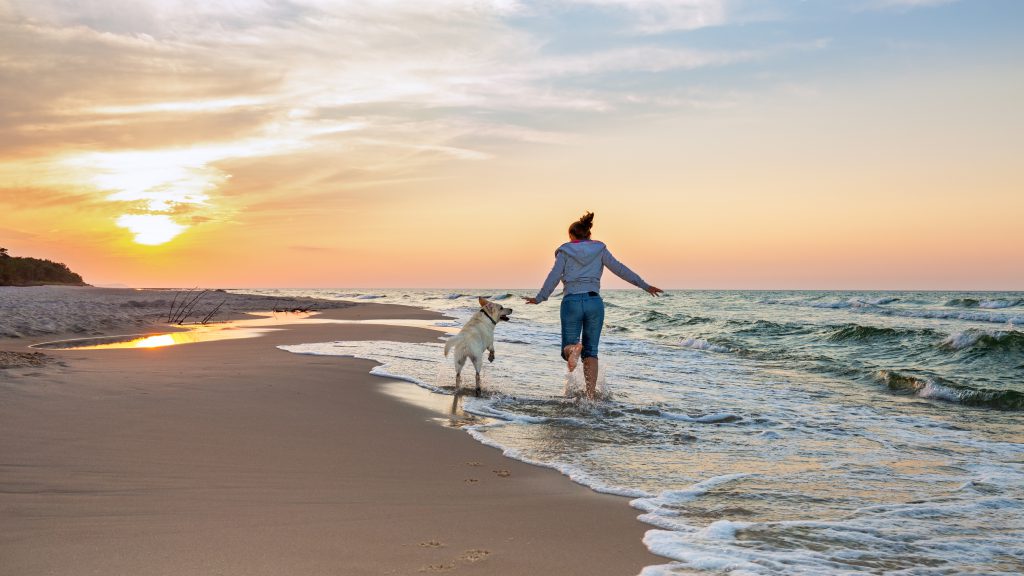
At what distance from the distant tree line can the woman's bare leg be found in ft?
231

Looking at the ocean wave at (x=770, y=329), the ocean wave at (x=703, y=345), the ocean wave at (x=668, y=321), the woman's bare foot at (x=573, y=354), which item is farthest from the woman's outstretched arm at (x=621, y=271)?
the ocean wave at (x=668, y=321)

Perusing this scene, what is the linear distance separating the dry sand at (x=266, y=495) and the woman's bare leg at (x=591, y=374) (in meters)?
2.51

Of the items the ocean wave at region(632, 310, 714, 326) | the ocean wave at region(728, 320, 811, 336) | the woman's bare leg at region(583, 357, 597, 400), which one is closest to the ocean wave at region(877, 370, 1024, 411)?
the woman's bare leg at region(583, 357, 597, 400)

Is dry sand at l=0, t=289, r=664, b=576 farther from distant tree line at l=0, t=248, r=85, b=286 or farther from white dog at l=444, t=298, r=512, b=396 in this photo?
distant tree line at l=0, t=248, r=85, b=286

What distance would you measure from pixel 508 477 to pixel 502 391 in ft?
14.2

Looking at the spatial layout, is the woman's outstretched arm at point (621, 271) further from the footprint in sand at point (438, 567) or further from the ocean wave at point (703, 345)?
the ocean wave at point (703, 345)

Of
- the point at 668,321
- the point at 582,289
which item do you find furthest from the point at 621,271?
the point at 668,321

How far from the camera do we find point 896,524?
3.95 meters

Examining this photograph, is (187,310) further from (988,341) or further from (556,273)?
(988,341)

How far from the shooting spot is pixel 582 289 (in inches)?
336

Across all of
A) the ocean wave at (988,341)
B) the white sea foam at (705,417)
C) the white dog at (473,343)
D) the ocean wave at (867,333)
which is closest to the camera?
the white sea foam at (705,417)

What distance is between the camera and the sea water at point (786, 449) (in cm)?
355

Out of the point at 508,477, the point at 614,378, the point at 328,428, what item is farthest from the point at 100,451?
the point at 614,378

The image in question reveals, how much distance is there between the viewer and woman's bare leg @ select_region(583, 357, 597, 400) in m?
8.47
